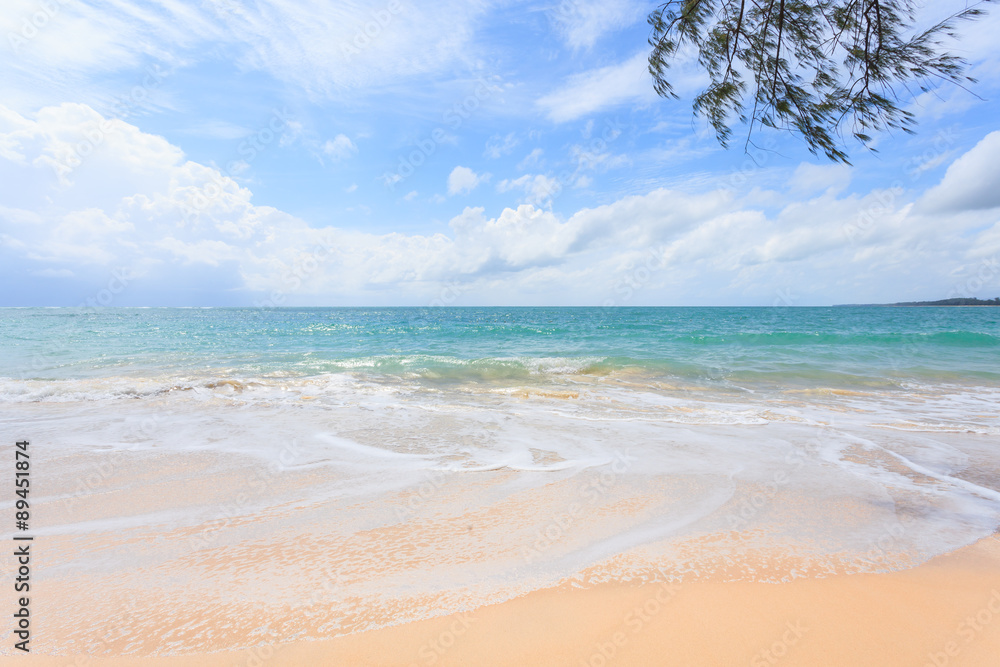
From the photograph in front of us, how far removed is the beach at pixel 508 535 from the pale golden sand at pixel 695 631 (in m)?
0.01

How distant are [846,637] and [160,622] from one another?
3421mm

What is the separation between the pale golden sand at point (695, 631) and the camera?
6.65 ft

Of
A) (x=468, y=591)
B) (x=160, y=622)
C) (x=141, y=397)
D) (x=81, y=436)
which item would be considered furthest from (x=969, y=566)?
(x=141, y=397)

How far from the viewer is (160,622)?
2.24 meters

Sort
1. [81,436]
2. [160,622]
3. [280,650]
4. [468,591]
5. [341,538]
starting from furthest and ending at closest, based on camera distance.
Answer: [81,436] < [341,538] < [468,591] < [160,622] < [280,650]

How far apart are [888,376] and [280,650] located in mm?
15260

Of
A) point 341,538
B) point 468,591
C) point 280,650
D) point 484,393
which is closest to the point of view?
point 280,650

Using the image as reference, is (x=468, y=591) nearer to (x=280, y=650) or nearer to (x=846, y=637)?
(x=280, y=650)

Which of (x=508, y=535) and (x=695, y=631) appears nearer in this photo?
(x=695, y=631)

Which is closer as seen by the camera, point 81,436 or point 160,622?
point 160,622

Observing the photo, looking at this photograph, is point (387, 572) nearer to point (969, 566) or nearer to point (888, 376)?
point (969, 566)

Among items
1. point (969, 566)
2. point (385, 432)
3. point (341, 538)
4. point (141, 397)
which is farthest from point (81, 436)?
point (969, 566)

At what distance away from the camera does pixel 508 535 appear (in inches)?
122

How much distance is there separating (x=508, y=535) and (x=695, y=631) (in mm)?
1287
